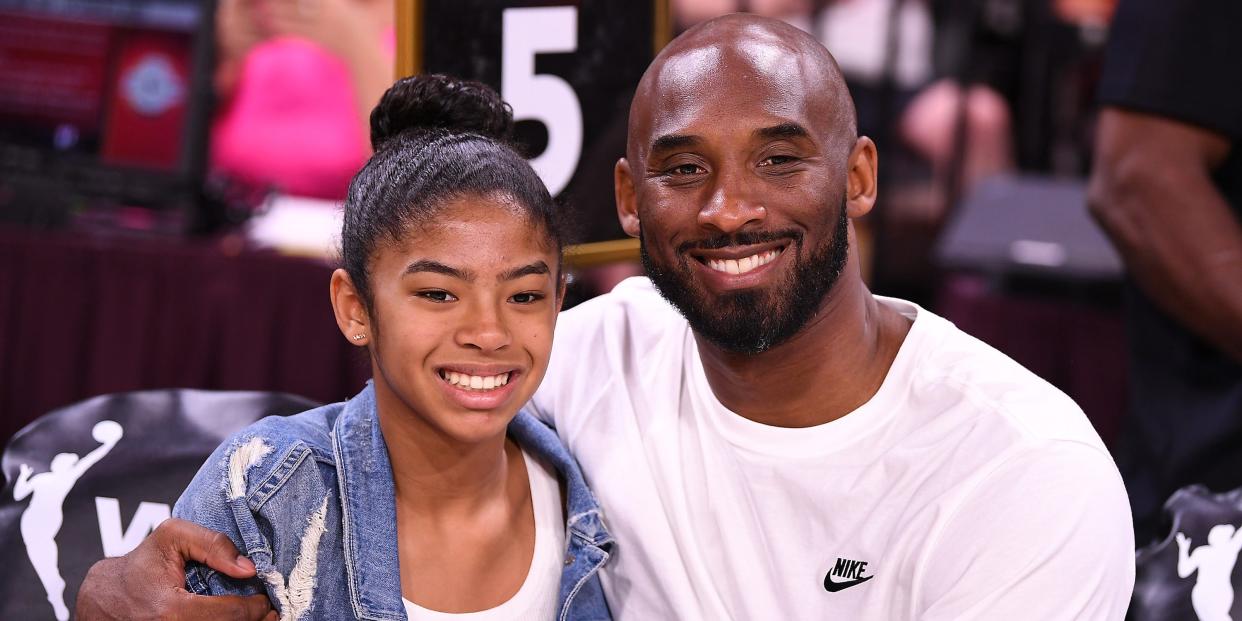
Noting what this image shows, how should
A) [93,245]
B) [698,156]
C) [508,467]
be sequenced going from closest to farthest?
[698,156], [508,467], [93,245]

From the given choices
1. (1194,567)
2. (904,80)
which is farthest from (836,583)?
(904,80)

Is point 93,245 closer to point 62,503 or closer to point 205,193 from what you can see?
point 205,193

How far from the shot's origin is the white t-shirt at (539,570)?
186 centimetres

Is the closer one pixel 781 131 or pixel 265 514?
pixel 265 514

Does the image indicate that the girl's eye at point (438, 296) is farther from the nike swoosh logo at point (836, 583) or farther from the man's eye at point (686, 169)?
the nike swoosh logo at point (836, 583)

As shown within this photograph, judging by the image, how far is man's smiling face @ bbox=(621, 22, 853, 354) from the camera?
1903mm

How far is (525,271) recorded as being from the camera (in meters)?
1.82

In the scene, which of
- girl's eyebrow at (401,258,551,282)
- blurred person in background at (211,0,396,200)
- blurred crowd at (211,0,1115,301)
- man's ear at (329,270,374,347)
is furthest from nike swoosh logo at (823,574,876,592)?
blurred crowd at (211,0,1115,301)

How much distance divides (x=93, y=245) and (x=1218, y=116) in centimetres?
273

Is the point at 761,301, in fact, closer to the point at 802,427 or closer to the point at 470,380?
the point at 802,427

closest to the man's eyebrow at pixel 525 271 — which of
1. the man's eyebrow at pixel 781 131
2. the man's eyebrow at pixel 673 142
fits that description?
Result: the man's eyebrow at pixel 673 142

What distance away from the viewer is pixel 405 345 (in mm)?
1787

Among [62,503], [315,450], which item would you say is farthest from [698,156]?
[62,503]

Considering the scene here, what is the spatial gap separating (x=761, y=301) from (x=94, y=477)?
1016 mm
